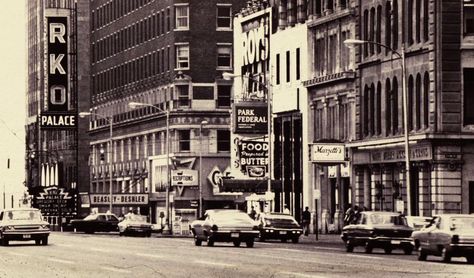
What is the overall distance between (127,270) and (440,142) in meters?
39.7

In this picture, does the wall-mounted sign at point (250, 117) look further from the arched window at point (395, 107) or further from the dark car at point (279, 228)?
the dark car at point (279, 228)

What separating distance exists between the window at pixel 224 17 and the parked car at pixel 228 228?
74.9 metres

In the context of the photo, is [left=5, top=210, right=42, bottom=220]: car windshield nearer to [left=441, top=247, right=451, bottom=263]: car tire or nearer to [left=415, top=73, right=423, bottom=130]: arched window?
[left=415, top=73, right=423, bottom=130]: arched window

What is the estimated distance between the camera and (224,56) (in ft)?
456

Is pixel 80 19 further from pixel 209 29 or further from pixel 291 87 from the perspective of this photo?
pixel 291 87

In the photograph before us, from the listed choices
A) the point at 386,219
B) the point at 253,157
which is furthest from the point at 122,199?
the point at 386,219

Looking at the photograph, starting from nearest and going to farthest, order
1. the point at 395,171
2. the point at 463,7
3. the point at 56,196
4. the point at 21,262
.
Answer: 1. the point at 21,262
2. the point at 463,7
3. the point at 395,171
4. the point at 56,196

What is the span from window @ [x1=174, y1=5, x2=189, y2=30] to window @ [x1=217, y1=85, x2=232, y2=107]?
5.80 meters

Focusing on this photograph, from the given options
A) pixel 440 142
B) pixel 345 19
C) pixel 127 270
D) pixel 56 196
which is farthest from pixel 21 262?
pixel 56 196

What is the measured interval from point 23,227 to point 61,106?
74.5 m

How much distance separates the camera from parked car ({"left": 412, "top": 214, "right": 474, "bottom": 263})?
46.5 metres

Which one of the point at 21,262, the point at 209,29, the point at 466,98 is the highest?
the point at 209,29

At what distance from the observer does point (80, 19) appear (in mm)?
177750

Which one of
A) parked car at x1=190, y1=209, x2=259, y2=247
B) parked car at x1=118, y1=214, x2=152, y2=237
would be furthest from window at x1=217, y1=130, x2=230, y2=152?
parked car at x1=190, y1=209, x2=259, y2=247
